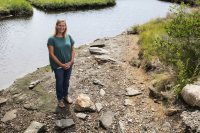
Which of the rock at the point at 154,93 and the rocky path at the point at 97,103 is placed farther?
the rock at the point at 154,93

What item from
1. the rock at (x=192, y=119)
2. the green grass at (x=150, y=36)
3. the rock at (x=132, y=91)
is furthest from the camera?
the green grass at (x=150, y=36)

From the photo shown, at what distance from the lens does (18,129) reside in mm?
9547

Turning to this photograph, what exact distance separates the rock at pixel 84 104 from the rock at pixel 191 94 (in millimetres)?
2437

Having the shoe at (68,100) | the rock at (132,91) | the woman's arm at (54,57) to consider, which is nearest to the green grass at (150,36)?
the rock at (132,91)

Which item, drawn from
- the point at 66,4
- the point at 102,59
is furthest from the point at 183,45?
the point at 66,4

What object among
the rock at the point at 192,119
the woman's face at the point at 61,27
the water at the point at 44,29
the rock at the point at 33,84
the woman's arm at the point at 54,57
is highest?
the woman's face at the point at 61,27

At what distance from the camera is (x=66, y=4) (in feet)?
112

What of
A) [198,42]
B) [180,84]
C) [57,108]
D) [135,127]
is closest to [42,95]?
[57,108]

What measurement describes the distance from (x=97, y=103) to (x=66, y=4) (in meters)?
25.0

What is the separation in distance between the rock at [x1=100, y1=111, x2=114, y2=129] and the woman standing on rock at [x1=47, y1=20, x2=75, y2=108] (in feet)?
4.21

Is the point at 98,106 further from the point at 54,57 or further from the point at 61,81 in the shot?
the point at 54,57

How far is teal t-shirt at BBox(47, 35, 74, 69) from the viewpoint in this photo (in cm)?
926

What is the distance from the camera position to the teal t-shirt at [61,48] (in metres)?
9.26

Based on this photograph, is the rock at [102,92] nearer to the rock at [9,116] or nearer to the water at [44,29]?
the rock at [9,116]
